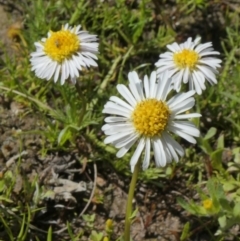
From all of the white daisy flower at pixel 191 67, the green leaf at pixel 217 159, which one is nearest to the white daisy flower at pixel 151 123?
the white daisy flower at pixel 191 67

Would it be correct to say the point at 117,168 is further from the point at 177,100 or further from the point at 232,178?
the point at 177,100

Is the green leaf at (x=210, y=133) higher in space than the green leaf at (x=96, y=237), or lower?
higher

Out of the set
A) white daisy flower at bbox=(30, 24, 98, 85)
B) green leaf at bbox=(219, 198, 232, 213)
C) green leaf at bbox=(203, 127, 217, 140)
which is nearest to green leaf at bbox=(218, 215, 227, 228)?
green leaf at bbox=(219, 198, 232, 213)

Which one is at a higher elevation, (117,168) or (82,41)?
(82,41)

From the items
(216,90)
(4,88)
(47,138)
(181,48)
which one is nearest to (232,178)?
(216,90)

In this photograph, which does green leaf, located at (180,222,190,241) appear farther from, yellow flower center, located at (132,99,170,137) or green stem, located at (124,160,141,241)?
yellow flower center, located at (132,99,170,137)

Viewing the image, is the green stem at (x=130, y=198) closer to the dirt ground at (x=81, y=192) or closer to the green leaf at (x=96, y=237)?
the green leaf at (x=96, y=237)
